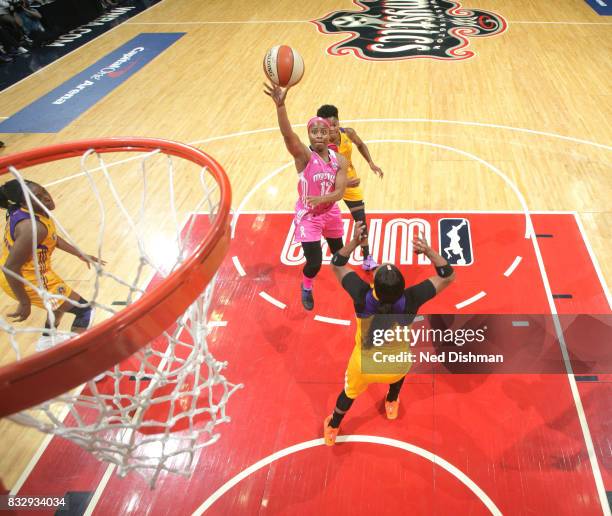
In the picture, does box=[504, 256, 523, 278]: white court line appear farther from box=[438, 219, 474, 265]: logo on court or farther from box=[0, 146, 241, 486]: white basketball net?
box=[0, 146, 241, 486]: white basketball net

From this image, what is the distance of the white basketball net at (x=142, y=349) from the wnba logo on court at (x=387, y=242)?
1009mm

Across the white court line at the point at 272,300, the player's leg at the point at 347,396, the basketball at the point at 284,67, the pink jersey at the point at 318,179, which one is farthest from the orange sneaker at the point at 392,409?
the basketball at the point at 284,67

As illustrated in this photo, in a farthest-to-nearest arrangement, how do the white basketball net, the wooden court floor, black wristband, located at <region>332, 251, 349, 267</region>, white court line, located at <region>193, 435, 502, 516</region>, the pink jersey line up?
the wooden court floor, the pink jersey, white court line, located at <region>193, 435, 502, 516</region>, black wristband, located at <region>332, 251, 349, 267</region>, the white basketball net

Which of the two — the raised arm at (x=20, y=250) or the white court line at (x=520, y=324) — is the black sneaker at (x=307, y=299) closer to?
the white court line at (x=520, y=324)

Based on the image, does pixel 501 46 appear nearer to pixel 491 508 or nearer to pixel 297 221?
pixel 297 221

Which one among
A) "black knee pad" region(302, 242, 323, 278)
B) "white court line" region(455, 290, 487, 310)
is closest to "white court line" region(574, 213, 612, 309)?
"white court line" region(455, 290, 487, 310)

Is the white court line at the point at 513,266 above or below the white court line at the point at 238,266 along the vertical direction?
below

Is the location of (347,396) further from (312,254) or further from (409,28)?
(409,28)

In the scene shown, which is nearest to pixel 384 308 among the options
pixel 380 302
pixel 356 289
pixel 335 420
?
pixel 380 302

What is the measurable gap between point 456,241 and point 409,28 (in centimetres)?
814

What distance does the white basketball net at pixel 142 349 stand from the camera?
9.05 ft

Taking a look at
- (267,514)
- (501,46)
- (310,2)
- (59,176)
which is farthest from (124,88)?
(267,514)

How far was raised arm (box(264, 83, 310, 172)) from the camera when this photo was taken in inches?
145

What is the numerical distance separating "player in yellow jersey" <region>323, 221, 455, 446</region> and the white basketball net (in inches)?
33.3
